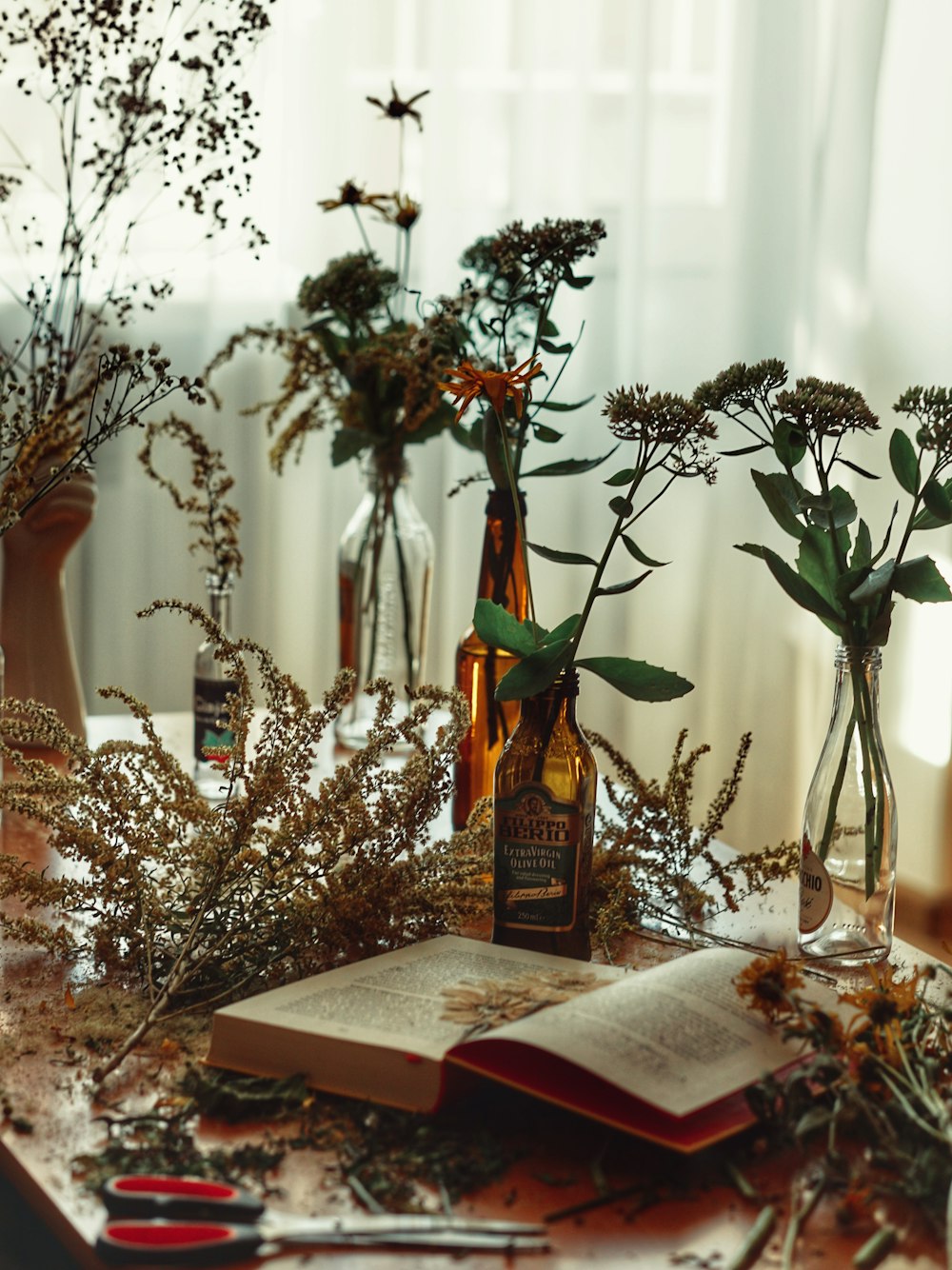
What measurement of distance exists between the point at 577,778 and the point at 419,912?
0.14m

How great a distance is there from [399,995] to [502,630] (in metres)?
0.27

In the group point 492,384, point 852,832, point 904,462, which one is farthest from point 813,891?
point 492,384

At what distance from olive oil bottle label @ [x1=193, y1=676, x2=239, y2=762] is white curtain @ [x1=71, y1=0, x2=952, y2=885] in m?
1.09

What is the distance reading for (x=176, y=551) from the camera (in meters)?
2.51

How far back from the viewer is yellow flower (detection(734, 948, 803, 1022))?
0.77 meters

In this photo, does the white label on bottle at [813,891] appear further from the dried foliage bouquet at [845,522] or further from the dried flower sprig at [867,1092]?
the dried flower sprig at [867,1092]

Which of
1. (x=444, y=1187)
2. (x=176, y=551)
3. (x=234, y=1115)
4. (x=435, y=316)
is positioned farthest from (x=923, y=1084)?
(x=176, y=551)

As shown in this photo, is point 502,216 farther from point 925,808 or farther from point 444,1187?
point 444,1187

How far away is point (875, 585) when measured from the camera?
95 cm

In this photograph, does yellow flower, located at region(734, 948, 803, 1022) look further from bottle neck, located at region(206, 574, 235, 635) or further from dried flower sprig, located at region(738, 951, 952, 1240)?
bottle neck, located at region(206, 574, 235, 635)

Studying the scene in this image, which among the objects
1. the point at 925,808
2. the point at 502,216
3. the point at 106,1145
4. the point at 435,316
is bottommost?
the point at 925,808

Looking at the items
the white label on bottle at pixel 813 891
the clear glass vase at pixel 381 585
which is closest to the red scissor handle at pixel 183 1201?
the white label on bottle at pixel 813 891

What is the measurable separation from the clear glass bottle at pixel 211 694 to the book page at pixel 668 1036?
69 centimetres

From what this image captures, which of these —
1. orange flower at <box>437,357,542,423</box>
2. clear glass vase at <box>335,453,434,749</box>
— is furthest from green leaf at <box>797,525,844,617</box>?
clear glass vase at <box>335,453,434,749</box>
